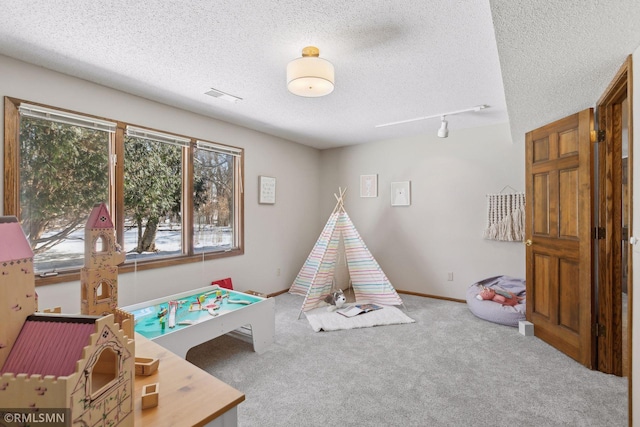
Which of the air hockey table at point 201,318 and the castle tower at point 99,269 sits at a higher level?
the castle tower at point 99,269

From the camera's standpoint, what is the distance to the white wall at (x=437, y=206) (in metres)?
3.97

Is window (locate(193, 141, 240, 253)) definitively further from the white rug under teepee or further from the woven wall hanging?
the woven wall hanging

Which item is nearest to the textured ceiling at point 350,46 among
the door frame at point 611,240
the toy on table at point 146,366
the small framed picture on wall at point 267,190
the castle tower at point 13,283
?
the door frame at point 611,240

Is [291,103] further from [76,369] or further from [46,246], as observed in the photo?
[76,369]

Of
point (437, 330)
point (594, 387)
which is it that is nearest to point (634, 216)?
point (594, 387)

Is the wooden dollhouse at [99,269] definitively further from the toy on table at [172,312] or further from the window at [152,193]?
the window at [152,193]

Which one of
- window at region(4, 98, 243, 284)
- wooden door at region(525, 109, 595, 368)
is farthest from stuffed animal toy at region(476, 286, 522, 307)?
window at region(4, 98, 243, 284)

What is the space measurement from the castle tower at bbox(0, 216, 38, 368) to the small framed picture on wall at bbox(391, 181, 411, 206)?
4.39 metres

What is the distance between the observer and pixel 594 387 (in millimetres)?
2141

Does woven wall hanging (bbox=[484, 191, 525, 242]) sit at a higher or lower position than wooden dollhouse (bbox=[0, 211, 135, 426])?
higher

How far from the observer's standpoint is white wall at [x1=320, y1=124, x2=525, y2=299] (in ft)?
13.0

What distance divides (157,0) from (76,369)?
1.84 m

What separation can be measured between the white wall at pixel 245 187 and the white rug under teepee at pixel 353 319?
114 centimetres

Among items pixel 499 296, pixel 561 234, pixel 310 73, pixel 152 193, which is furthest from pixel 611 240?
pixel 152 193
